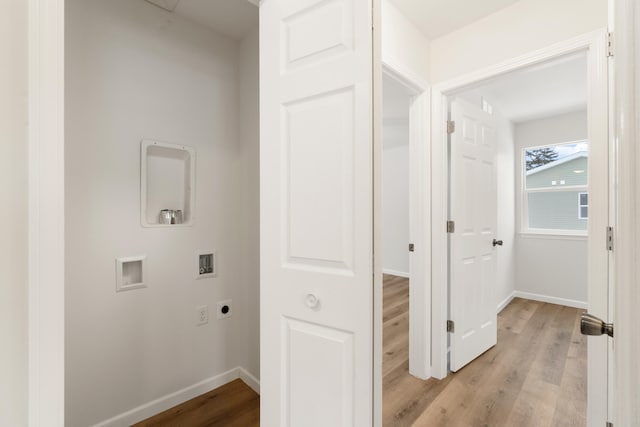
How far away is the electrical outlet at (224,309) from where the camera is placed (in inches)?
78.6

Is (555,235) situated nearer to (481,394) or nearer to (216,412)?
(481,394)

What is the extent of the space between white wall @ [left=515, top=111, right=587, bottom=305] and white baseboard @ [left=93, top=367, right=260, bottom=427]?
4004mm

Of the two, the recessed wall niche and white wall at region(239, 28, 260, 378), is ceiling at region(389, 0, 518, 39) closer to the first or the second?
white wall at region(239, 28, 260, 378)

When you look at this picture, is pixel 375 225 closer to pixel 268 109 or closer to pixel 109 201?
pixel 268 109

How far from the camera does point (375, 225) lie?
0.96 meters

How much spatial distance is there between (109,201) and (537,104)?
4398 millimetres

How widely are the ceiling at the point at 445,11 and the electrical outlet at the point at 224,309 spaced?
2338 millimetres

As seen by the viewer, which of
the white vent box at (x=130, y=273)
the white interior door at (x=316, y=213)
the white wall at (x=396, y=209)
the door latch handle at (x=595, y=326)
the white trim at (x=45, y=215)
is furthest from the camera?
the white wall at (x=396, y=209)

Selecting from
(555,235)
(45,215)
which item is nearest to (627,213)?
(45,215)

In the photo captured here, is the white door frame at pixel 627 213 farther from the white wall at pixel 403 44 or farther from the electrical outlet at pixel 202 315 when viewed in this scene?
the electrical outlet at pixel 202 315

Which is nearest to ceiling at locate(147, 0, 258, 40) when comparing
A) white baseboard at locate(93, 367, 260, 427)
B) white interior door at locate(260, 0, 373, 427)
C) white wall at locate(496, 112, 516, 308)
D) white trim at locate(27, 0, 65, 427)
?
white interior door at locate(260, 0, 373, 427)

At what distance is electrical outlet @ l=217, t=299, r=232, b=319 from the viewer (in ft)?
6.55

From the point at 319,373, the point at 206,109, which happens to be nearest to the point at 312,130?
the point at 319,373

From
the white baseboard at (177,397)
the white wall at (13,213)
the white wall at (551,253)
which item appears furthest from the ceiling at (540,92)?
the white baseboard at (177,397)
